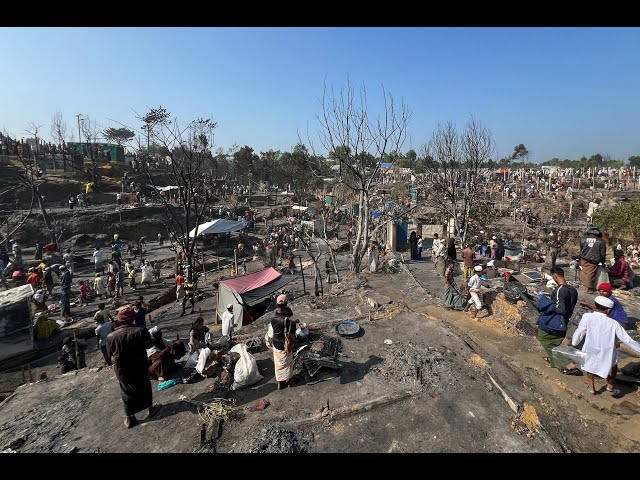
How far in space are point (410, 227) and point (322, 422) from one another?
2133 cm

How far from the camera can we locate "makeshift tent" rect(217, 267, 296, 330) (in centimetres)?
1052

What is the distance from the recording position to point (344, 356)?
6.44 m

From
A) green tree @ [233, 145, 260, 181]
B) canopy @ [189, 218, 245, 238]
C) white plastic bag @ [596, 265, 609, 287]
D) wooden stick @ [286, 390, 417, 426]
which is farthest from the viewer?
green tree @ [233, 145, 260, 181]

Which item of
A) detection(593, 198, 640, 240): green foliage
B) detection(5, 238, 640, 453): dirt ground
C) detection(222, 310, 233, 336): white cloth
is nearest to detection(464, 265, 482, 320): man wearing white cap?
detection(5, 238, 640, 453): dirt ground

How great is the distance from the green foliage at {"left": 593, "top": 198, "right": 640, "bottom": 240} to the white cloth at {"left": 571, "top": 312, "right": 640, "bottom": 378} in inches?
647

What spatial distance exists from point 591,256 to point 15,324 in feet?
50.7

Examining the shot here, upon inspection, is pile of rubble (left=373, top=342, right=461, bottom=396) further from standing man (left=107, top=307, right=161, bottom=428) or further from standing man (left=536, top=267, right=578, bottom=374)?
standing man (left=107, top=307, right=161, bottom=428)

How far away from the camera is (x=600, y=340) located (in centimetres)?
482

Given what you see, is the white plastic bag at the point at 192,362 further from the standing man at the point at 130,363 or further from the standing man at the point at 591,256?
the standing man at the point at 591,256

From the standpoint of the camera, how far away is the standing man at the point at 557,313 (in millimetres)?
5547

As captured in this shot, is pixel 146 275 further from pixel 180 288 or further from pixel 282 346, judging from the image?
pixel 282 346

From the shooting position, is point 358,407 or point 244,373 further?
point 244,373

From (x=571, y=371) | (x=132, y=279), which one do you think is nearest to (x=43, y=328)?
(x=132, y=279)
